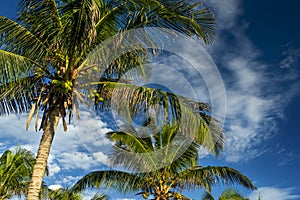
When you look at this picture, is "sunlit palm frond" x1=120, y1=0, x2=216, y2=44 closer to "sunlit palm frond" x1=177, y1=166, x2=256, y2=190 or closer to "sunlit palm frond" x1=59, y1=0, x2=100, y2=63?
"sunlit palm frond" x1=59, y1=0, x2=100, y2=63

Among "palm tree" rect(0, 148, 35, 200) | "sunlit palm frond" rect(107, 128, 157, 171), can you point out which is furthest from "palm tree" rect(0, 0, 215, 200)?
"palm tree" rect(0, 148, 35, 200)

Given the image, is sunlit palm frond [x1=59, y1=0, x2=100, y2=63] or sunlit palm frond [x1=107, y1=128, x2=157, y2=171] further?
sunlit palm frond [x1=107, y1=128, x2=157, y2=171]

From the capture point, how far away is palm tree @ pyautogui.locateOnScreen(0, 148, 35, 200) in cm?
1531

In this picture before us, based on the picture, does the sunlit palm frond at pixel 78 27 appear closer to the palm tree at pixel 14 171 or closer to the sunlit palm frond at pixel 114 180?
the sunlit palm frond at pixel 114 180

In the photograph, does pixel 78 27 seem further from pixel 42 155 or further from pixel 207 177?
pixel 207 177

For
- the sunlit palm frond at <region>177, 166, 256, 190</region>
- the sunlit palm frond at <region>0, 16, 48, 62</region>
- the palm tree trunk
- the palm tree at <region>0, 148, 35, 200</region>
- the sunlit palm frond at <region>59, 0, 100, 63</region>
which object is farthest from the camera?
the palm tree at <region>0, 148, 35, 200</region>

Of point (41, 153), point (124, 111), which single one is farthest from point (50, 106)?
point (124, 111)

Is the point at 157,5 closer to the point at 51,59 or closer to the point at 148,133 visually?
the point at 51,59

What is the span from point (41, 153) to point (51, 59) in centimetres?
202

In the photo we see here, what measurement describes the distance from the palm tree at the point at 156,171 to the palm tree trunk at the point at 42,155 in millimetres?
4858

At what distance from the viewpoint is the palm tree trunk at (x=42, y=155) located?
19.8 feet

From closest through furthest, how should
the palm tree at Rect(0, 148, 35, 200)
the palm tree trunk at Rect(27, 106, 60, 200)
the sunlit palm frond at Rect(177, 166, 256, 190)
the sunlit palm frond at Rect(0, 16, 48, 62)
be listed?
the palm tree trunk at Rect(27, 106, 60, 200)
the sunlit palm frond at Rect(0, 16, 48, 62)
the sunlit palm frond at Rect(177, 166, 256, 190)
the palm tree at Rect(0, 148, 35, 200)

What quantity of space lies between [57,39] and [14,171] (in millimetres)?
10488

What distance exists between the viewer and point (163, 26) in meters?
7.24
